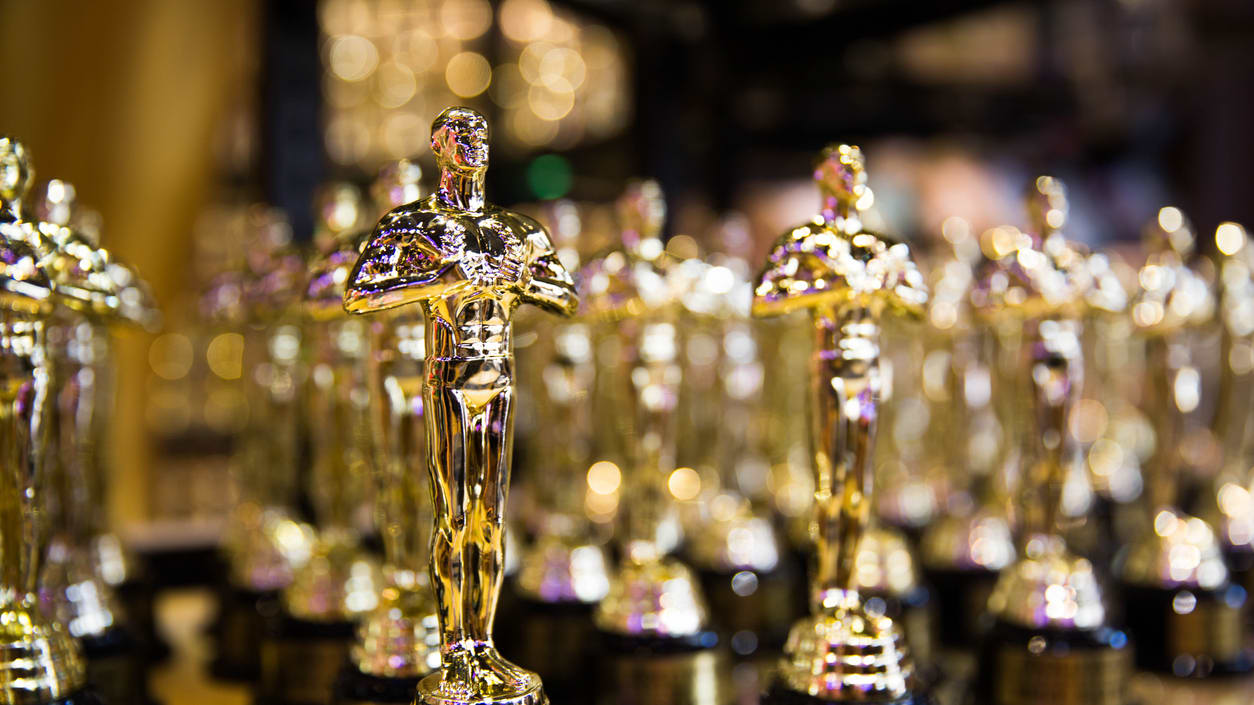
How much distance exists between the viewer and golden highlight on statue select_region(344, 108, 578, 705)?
1.80 ft

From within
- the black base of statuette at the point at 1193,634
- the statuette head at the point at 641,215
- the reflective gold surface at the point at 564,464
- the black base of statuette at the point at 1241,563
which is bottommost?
the black base of statuette at the point at 1193,634

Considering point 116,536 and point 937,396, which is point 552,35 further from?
point 116,536

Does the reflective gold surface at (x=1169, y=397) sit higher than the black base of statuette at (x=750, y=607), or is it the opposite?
the reflective gold surface at (x=1169, y=397)

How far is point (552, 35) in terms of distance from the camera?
3.04m

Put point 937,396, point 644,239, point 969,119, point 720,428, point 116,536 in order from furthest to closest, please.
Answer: point 969,119
point 937,396
point 720,428
point 116,536
point 644,239

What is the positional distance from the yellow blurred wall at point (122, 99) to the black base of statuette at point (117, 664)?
22.2 inches

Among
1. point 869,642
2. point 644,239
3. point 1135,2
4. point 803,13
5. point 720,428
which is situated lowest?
point 869,642

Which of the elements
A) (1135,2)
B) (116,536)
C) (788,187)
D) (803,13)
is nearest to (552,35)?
(788,187)

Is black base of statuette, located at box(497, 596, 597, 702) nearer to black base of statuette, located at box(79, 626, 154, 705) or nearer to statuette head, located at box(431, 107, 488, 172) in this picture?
black base of statuette, located at box(79, 626, 154, 705)

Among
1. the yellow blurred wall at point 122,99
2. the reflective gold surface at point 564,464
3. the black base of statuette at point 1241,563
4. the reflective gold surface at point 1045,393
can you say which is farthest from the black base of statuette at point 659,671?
the yellow blurred wall at point 122,99

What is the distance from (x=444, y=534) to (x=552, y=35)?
2.61 m

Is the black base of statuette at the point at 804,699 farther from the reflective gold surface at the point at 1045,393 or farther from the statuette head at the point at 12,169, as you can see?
the statuette head at the point at 12,169

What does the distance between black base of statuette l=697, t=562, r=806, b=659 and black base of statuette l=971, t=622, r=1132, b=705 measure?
0.75 ft

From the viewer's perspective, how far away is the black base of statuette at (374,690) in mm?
649
